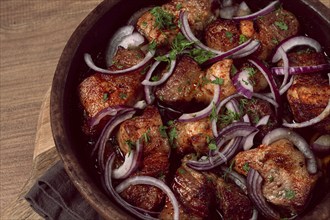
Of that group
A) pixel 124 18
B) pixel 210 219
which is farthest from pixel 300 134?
pixel 124 18

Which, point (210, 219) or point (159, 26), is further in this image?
point (159, 26)

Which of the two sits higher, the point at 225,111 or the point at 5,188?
the point at 225,111

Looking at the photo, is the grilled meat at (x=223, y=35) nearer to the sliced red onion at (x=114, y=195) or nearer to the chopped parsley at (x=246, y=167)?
the chopped parsley at (x=246, y=167)

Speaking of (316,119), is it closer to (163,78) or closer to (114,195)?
(163,78)

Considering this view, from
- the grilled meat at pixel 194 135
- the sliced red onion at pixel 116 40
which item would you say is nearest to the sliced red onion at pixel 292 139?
the grilled meat at pixel 194 135

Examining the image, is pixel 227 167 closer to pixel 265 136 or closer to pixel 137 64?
pixel 265 136

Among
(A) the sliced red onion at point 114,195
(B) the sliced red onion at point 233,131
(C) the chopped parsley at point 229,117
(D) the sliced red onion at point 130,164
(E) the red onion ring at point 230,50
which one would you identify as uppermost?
(E) the red onion ring at point 230,50

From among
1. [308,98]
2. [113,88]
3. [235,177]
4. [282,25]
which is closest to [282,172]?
[235,177]
